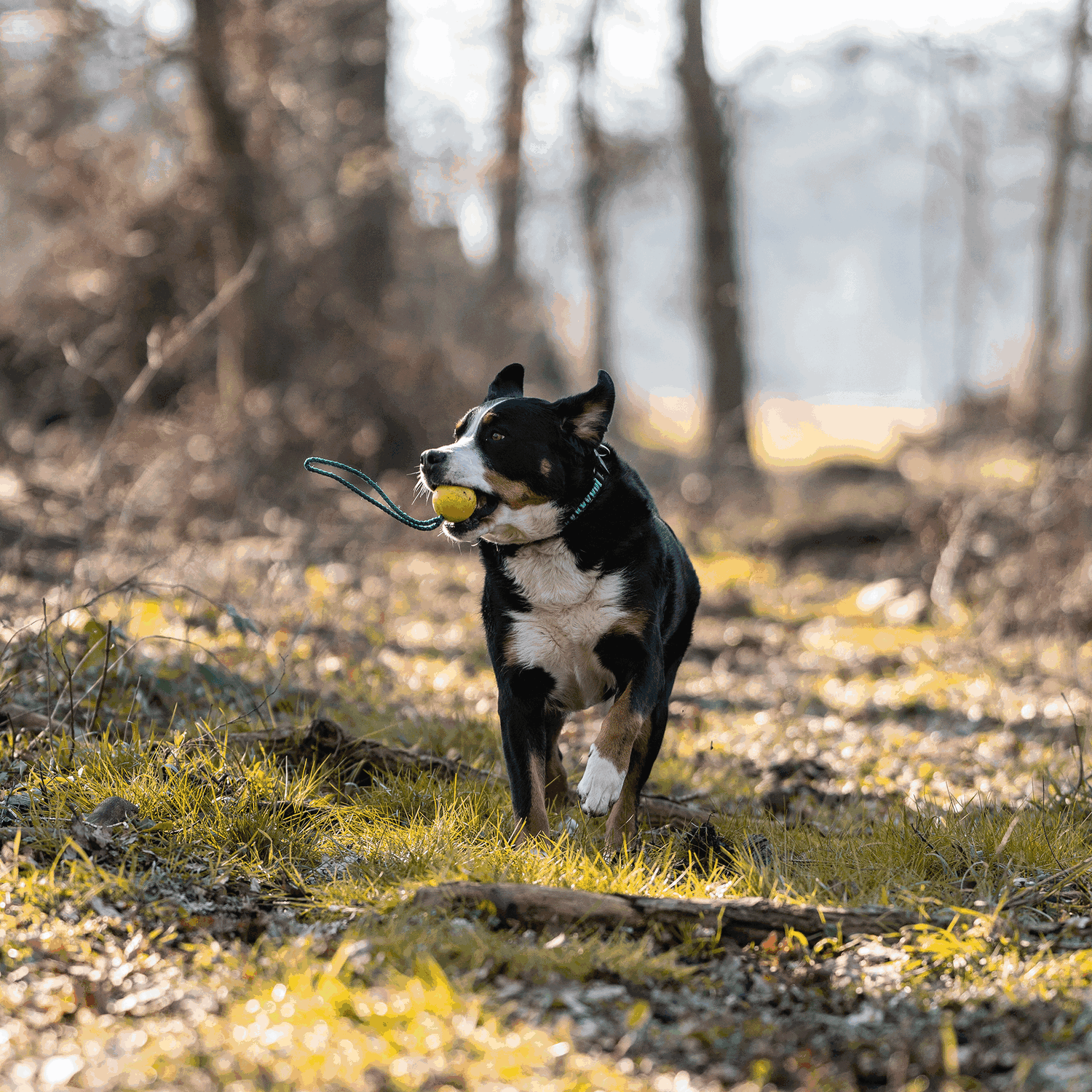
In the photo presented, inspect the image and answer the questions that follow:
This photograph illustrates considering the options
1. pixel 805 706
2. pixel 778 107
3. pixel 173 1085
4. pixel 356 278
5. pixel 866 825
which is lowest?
pixel 805 706

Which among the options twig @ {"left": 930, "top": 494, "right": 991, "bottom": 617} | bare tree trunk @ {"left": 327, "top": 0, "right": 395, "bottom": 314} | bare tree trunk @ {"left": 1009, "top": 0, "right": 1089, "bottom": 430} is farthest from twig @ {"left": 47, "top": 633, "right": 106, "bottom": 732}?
bare tree trunk @ {"left": 1009, "top": 0, "right": 1089, "bottom": 430}

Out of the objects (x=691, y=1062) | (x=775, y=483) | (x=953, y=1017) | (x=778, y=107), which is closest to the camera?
(x=691, y=1062)

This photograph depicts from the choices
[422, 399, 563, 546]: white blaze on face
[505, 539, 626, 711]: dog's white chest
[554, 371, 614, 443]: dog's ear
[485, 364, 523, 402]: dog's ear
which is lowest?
[505, 539, 626, 711]: dog's white chest

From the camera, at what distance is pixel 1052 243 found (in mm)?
23484

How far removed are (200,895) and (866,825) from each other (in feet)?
8.22

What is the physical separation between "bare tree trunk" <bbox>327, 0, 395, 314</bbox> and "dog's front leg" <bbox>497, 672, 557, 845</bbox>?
10.8 m

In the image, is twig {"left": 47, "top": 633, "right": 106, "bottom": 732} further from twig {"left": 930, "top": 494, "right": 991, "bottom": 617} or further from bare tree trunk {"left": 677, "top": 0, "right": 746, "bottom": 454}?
bare tree trunk {"left": 677, "top": 0, "right": 746, "bottom": 454}

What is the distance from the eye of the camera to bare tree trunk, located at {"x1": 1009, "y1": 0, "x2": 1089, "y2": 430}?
57.0 feet

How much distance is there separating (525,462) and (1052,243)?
23.3 m

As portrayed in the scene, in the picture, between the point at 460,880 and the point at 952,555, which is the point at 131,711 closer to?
the point at 460,880

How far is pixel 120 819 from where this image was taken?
3.63 meters

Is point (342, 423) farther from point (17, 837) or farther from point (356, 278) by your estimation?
point (17, 837)

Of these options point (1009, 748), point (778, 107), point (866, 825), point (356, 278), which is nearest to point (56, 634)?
point (866, 825)

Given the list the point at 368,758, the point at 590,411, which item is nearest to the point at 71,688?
the point at 368,758
